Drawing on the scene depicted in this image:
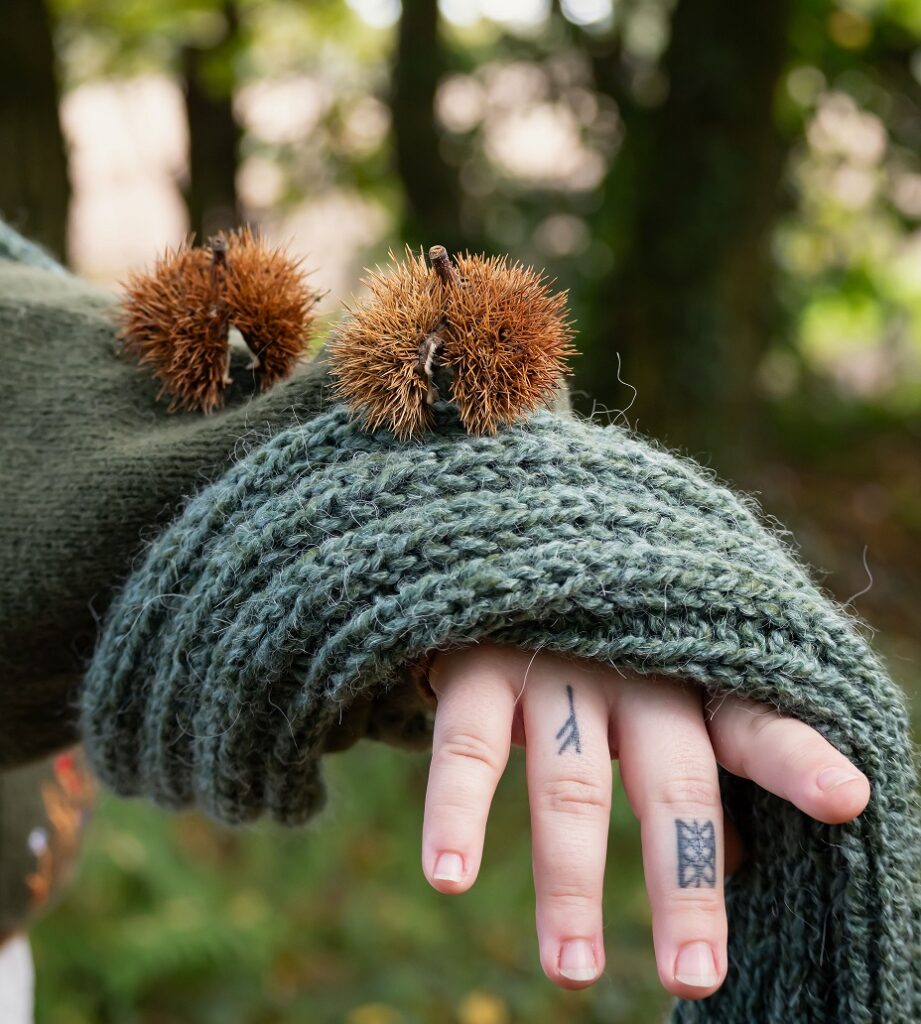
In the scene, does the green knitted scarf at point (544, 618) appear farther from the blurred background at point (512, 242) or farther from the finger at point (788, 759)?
the blurred background at point (512, 242)

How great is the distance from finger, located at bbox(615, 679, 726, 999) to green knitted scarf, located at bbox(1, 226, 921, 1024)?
0.15 ft

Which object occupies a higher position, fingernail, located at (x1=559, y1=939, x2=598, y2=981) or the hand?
the hand

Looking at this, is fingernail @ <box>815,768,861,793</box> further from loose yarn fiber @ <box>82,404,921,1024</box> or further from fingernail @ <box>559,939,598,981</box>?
fingernail @ <box>559,939,598,981</box>

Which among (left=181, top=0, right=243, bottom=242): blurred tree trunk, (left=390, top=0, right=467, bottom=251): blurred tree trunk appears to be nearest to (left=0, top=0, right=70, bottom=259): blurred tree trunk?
(left=390, top=0, right=467, bottom=251): blurred tree trunk

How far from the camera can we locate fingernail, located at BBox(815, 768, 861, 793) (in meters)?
0.81

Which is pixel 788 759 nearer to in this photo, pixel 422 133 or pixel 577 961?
pixel 577 961

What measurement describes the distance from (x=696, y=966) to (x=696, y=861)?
84mm

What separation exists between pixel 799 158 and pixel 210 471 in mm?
5056

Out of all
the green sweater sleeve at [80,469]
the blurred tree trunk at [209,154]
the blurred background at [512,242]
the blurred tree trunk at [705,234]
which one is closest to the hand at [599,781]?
the green sweater sleeve at [80,469]

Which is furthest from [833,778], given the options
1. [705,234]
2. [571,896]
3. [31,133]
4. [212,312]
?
[705,234]

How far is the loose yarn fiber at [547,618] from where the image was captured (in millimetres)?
865

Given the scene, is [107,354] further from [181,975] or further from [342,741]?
[181,975]

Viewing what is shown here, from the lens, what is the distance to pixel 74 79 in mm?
6664

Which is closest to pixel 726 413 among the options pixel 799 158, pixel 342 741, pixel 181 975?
pixel 799 158
